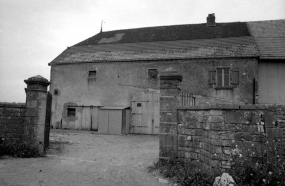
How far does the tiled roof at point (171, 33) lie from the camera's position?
1800 cm

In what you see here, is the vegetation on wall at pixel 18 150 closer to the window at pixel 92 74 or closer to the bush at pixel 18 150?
the bush at pixel 18 150

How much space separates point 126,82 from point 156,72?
2356mm

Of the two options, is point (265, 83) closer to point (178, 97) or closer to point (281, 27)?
point (281, 27)

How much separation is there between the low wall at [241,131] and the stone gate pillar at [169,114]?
1164mm

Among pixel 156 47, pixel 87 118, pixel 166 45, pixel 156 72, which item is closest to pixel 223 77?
pixel 156 72

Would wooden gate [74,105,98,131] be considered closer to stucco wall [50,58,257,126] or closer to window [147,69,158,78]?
stucco wall [50,58,257,126]

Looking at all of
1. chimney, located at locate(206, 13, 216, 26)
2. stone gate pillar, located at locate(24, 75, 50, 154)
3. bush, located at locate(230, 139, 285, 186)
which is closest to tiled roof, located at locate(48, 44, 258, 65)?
chimney, located at locate(206, 13, 216, 26)

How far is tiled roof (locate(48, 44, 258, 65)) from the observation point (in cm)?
1500

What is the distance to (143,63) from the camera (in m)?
16.5

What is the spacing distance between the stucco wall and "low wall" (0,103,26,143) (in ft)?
30.7

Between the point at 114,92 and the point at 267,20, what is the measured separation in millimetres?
Result: 14375

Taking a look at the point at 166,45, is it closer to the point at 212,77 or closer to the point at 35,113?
the point at 212,77

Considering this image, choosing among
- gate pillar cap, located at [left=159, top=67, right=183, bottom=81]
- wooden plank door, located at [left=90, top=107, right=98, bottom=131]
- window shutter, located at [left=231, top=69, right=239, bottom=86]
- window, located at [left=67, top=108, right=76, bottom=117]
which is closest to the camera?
gate pillar cap, located at [left=159, top=67, right=183, bottom=81]

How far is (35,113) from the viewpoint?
750 cm
